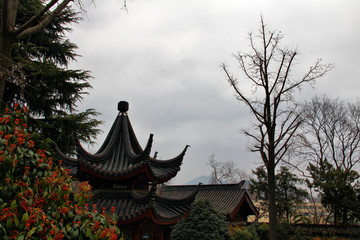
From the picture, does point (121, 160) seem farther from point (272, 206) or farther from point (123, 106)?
point (272, 206)

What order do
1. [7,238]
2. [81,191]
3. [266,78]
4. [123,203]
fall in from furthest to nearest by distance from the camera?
1. [266,78]
2. [123,203]
3. [81,191]
4. [7,238]

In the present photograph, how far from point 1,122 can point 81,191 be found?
1283mm

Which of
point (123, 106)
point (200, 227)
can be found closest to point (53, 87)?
point (123, 106)

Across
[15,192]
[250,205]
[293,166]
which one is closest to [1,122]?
[15,192]

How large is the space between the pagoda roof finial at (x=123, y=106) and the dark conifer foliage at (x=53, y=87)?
4530 mm

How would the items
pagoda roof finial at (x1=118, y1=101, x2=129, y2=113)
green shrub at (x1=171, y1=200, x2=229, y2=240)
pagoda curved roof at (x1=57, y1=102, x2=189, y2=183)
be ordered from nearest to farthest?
pagoda curved roof at (x1=57, y1=102, x2=189, y2=183)
pagoda roof finial at (x1=118, y1=101, x2=129, y2=113)
green shrub at (x1=171, y1=200, x2=229, y2=240)

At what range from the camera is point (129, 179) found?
8266 mm

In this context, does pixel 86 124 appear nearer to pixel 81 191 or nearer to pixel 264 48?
pixel 264 48

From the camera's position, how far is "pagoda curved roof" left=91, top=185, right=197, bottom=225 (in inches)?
286

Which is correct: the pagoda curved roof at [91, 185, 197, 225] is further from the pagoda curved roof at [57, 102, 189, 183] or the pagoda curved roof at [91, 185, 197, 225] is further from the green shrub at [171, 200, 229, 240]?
the green shrub at [171, 200, 229, 240]

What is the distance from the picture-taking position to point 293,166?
22.3 meters

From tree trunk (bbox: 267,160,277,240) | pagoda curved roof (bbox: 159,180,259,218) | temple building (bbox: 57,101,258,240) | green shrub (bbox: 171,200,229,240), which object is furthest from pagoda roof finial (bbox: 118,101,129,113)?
pagoda curved roof (bbox: 159,180,259,218)

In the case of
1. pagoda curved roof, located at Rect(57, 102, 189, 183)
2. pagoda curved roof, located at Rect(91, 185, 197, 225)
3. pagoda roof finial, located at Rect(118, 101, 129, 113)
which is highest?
pagoda roof finial, located at Rect(118, 101, 129, 113)

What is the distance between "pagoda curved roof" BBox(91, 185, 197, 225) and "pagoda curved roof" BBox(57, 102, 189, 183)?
66cm
